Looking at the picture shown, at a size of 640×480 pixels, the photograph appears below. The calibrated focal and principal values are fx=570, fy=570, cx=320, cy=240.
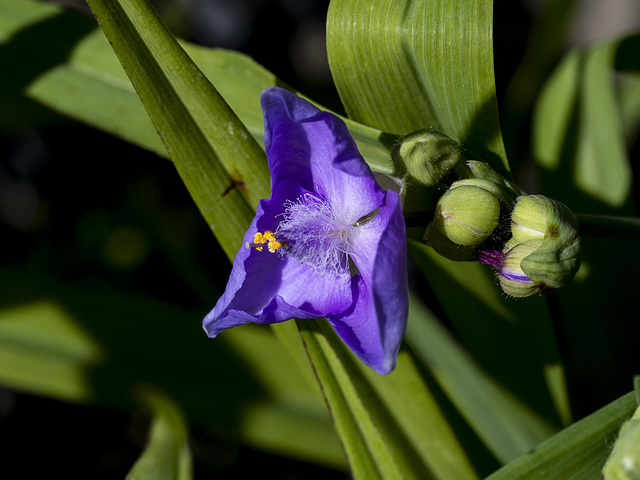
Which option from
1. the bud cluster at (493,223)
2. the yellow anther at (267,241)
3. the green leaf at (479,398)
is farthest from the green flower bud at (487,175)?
the green leaf at (479,398)

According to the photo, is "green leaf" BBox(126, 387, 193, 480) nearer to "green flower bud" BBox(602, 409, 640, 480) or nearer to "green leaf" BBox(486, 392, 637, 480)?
"green leaf" BBox(486, 392, 637, 480)

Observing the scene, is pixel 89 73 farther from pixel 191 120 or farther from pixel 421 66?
pixel 421 66

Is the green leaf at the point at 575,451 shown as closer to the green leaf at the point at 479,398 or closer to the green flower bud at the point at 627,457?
the green flower bud at the point at 627,457

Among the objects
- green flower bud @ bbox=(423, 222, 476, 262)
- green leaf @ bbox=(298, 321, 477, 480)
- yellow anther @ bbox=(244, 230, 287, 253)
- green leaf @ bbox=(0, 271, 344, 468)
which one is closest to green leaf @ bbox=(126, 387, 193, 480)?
green leaf @ bbox=(0, 271, 344, 468)

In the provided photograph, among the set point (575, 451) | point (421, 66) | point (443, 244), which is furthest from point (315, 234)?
point (575, 451)

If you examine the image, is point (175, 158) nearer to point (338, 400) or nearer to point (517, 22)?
point (338, 400)
